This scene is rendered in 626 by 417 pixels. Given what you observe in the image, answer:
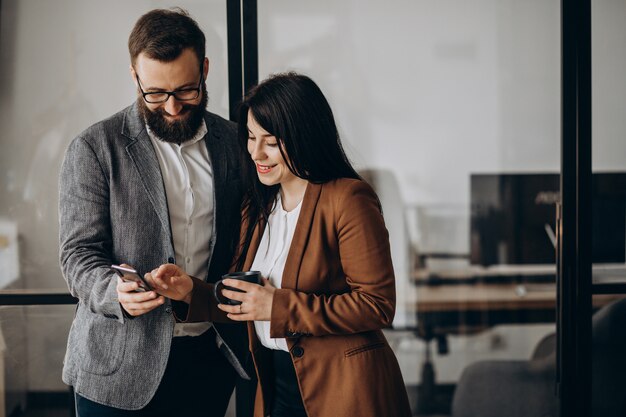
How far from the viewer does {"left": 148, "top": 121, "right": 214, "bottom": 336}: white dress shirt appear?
6.75ft

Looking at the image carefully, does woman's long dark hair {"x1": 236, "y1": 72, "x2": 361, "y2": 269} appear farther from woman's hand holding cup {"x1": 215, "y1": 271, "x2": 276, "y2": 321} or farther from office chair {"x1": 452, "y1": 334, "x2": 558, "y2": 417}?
office chair {"x1": 452, "y1": 334, "x2": 558, "y2": 417}

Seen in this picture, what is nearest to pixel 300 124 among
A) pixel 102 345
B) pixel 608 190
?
pixel 102 345

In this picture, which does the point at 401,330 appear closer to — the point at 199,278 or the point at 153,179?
the point at 199,278

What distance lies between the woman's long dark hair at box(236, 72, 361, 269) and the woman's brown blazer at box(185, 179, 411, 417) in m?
0.05

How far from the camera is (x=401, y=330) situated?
9.07ft

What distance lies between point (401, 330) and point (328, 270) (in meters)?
1.01

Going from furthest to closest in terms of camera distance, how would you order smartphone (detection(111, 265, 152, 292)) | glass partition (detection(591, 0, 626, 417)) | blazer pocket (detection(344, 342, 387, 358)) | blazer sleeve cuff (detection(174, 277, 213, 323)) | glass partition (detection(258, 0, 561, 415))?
glass partition (detection(591, 0, 626, 417)), glass partition (detection(258, 0, 561, 415)), blazer sleeve cuff (detection(174, 277, 213, 323)), blazer pocket (detection(344, 342, 387, 358)), smartphone (detection(111, 265, 152, 292))

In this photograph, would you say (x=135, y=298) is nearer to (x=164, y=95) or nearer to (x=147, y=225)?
(x=147, y=225)

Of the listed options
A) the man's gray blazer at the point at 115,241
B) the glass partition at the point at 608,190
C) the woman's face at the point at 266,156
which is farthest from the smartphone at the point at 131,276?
the glass partition at the point at 608,190

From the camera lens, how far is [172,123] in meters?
2.02

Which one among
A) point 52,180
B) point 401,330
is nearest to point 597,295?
point 401,330

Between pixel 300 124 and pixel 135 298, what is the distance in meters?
0.64

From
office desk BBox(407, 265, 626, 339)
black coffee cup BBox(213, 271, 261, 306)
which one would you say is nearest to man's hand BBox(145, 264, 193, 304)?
black coffee cup BBox(213, 271, 261, 306)

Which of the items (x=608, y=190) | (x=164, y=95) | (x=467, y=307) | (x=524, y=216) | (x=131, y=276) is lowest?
(x=467, y=307)
